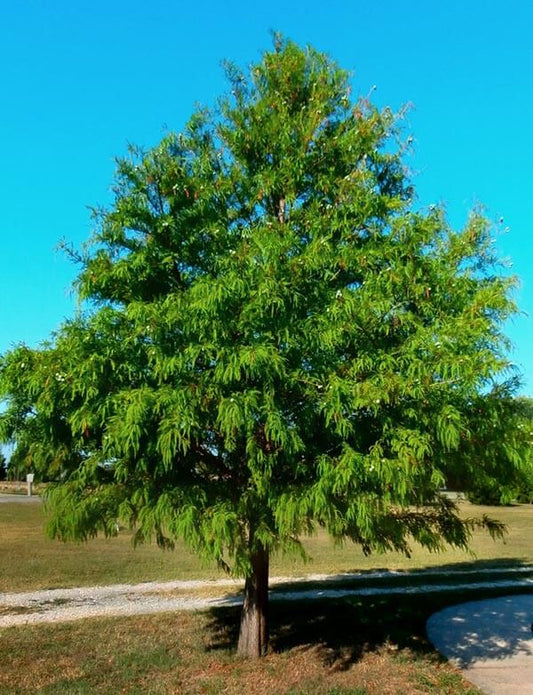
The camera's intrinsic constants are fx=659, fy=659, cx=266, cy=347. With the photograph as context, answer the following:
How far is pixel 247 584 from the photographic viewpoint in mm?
8500

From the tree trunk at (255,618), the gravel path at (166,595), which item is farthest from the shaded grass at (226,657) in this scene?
the gravel path at (166,595)

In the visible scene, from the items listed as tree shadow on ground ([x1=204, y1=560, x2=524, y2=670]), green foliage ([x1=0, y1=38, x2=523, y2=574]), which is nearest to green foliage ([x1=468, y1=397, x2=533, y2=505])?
green foliage ([x1=0, y1=38, x2=523, y2=574])

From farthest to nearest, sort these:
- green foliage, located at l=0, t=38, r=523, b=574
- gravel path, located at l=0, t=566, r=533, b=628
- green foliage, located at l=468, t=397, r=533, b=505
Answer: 1. gravel path, located at l=0, t=566, r=533, b=628
2. green foliage, located at l=468, t=397, r=533, b=505
3. green foliage, located at l=0, t=38, r=523, b=574

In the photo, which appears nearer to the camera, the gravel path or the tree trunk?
the tree trunk

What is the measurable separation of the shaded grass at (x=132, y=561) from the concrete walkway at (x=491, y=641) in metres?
2.66

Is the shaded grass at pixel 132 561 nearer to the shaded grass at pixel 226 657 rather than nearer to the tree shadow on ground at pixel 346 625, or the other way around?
the tree shadow on ground at pixel 346 625

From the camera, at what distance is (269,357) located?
5.32 metres

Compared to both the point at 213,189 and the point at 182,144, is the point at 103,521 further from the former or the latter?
the point at 182,144

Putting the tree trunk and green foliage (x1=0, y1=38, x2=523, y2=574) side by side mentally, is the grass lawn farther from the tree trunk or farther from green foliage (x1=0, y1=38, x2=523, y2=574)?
green foliage (x1=0, y1=38, x2=523, y2=574)

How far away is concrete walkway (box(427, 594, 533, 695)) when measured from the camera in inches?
316

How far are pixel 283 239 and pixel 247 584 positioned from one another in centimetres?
475

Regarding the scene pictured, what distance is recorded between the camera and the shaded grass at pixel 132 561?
50.9 ft

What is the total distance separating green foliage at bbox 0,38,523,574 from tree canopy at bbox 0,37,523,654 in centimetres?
2

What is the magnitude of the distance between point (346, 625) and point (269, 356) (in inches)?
270
